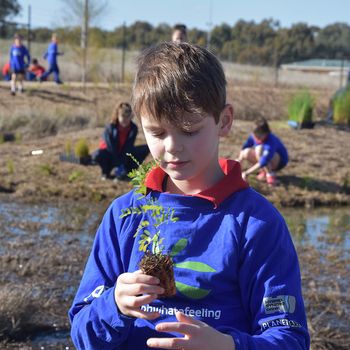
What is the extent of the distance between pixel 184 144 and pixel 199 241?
27 centimetres

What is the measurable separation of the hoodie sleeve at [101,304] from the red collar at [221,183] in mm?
161

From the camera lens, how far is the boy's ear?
1.95 metres

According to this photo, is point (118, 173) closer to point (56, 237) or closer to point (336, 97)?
point (56, 237)

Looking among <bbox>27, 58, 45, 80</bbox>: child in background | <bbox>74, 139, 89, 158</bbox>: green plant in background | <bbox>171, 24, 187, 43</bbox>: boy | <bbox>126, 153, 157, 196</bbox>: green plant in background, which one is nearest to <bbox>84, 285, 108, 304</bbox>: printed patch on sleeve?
<bbox>126, 153, 157, 196</bbox>: green plant in background

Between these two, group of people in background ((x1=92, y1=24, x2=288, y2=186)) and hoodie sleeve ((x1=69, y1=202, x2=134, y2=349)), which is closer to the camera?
hoodie sleeve ((x1=69, y1=202, x2=134, y2=349))

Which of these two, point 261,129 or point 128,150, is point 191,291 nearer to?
point 128,150

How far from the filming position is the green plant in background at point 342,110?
53.6 feet

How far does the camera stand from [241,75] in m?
32.3

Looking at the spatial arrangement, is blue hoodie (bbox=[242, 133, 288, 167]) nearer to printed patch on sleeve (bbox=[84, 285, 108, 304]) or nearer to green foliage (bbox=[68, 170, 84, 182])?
green foliage (bbox=[68, 170, 84, 182])

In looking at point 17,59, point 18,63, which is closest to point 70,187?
point 18,63

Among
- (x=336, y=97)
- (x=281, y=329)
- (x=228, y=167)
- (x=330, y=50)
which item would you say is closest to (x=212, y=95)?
(x=228, y=167)

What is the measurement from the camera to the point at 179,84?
5.96 feet

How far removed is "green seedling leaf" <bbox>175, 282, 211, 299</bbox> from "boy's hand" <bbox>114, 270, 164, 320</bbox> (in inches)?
5.3

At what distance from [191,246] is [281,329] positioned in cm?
32
